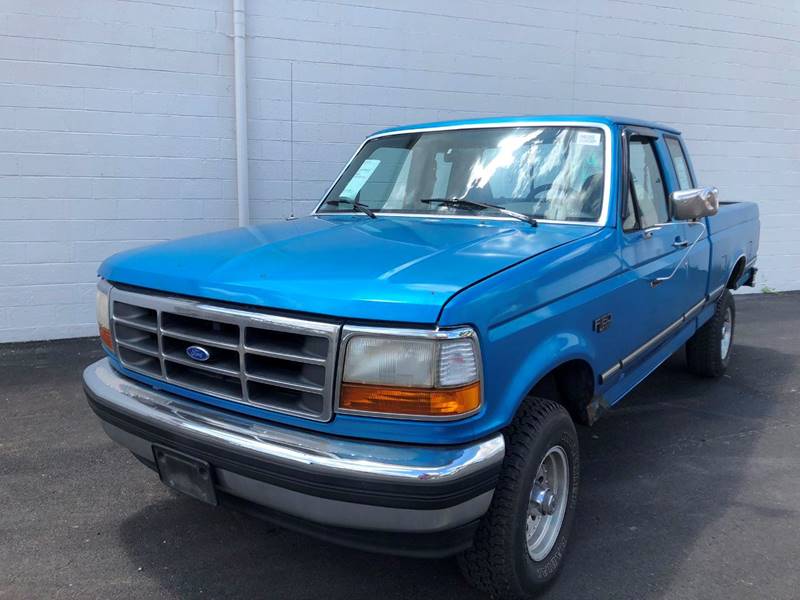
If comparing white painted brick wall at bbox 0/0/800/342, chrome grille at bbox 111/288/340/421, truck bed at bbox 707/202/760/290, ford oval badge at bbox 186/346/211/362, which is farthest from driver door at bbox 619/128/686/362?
white painted brick wall at bbox 0/0/800/342

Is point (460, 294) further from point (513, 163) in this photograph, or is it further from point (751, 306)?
point (751, 306)

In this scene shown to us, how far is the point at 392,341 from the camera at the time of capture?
6.99 ft

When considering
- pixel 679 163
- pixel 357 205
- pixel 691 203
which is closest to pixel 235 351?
pixel 357 205

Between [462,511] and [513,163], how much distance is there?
2023 millimetres

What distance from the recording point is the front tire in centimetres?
238

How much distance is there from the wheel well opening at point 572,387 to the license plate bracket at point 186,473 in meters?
1.37

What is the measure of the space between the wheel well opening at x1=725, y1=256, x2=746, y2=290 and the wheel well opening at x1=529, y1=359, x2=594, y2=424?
3.07m

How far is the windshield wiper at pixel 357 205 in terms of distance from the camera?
3.79m

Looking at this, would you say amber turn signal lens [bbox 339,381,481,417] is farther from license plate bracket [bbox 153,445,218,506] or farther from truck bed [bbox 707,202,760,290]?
truck bed [bbox 707,202,760,290]

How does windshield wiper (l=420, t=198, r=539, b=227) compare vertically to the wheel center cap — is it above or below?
above

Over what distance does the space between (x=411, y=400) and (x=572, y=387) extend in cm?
116

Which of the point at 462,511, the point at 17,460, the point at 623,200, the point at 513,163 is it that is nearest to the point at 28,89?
the point at 17,460

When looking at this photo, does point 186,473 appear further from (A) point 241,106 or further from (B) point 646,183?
(A) point 241,106

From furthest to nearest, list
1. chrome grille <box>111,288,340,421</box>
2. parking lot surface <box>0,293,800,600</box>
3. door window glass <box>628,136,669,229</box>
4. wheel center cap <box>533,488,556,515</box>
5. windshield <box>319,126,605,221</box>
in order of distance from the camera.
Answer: door window glass <box>628,136,669,229</box>
windshield <box>319,126,605,221</box>
parking lot surface <box>0,293,800,600</box>
wheel center cap <box>533,488,556,515</box>
chrome grille <box>111,288,340,421</box>
